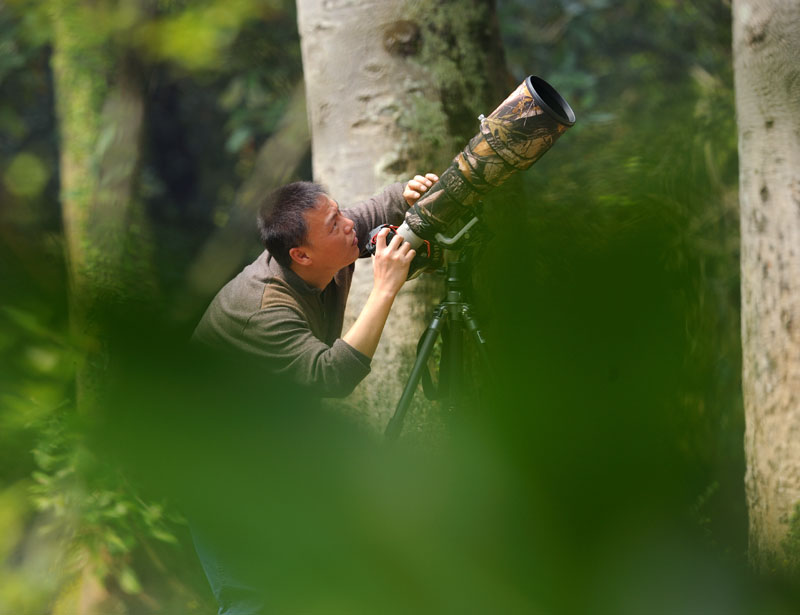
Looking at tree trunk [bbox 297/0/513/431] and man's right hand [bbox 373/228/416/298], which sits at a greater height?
tree trunk [bbox 297/0/513/431]

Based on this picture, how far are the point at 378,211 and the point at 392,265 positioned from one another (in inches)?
20.8

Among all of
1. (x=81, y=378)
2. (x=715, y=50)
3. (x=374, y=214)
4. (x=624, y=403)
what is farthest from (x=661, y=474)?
(x=715, y=50)

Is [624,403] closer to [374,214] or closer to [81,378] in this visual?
[81,378]

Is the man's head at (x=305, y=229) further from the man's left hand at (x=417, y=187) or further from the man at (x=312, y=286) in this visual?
the man's left hand at (x=417, y=187)

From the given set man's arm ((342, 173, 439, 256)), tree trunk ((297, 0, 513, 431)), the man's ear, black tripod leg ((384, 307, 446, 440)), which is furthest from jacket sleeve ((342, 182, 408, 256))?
black tripod leg ((384, 307, 446, 440))

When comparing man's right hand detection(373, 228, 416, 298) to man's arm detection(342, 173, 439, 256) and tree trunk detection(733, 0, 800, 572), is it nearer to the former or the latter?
man's arm detection(342, 173, 439, 256)

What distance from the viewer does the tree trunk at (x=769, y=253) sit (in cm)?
237

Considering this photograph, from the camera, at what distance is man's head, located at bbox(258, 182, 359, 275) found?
179 centimetres

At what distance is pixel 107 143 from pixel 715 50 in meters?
4.42

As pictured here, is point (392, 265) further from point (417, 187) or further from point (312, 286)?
point (417, 187)

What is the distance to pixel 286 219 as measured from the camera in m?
1.79

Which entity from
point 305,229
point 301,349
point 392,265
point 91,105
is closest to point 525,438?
point 301,349

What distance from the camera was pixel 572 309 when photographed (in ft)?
1.38

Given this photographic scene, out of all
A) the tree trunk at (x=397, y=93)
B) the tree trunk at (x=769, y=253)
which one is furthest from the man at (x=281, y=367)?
the tree trunk at (x=769, y=253)
